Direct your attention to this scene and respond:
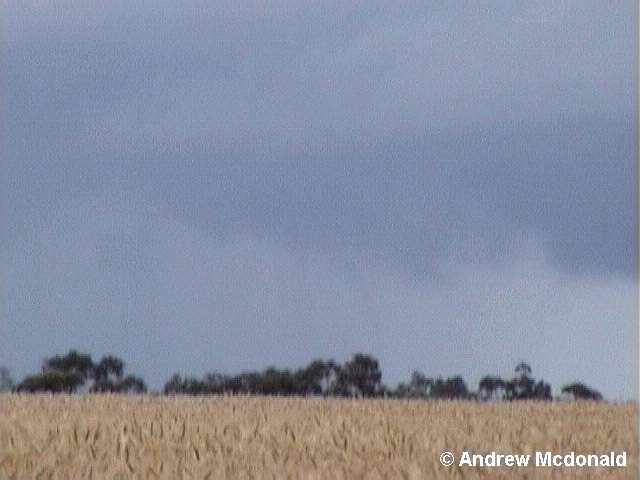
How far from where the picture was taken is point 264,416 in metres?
10.1

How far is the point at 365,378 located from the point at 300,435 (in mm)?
7028

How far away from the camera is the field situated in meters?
7.11

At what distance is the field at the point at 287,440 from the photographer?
7113mm

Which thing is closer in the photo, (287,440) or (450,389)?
(287,440)

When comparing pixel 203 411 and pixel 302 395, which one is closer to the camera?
pixel 203 411

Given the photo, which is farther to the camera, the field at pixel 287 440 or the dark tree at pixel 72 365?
the dark tree at pixel 72 365

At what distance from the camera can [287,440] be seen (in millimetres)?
8195

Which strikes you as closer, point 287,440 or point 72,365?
point 287,440

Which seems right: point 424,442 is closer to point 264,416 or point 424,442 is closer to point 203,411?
point 264,416

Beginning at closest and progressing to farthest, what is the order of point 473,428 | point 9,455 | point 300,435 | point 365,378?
point 9,455
point 300,435
point 473,428
point 365,378

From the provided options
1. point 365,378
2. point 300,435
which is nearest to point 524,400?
point 365,378

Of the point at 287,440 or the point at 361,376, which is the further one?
the point at 361,376

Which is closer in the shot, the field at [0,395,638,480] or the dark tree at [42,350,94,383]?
the field at [0,395,638,480]

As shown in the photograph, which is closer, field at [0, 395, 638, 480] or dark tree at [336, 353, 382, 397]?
field at [0, 395, 638, 480]
